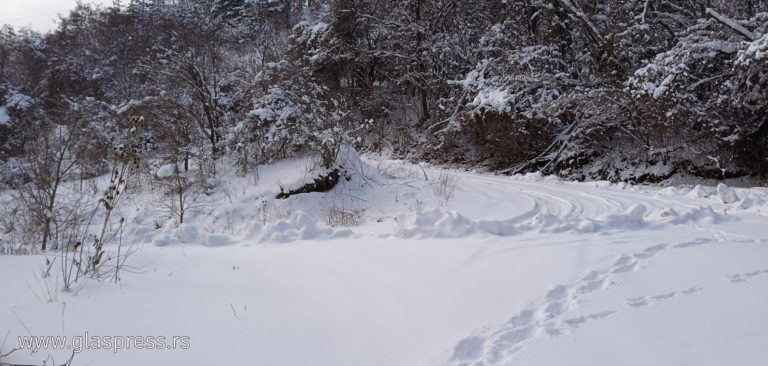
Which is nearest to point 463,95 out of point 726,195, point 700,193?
point 700,193

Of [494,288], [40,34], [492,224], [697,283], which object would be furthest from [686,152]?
[40,34]

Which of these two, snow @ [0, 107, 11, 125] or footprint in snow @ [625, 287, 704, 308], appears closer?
footprint in snow @ [625, 287, 704, 308]

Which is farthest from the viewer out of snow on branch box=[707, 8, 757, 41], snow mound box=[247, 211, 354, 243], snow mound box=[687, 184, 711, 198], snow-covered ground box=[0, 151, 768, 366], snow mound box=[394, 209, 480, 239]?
snow on branch box=[707, 8, 757, 41]

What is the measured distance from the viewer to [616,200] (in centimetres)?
721

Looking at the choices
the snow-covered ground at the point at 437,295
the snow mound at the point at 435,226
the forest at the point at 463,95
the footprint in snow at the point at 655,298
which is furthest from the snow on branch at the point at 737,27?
the footprint in snow at the point at 655,298

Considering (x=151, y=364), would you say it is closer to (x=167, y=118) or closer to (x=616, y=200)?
(x=616, y=200)

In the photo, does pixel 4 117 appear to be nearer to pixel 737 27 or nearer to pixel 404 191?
pixel 404 191

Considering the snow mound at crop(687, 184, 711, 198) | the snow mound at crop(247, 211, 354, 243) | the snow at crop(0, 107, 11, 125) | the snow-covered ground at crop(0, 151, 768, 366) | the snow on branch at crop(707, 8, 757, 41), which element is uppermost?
the snow on branch at crop(707, 8, 757, 41)

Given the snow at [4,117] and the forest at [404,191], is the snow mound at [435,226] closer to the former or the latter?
the forest at [404,191]

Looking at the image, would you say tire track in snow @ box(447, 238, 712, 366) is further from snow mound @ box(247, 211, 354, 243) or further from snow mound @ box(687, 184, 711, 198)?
snow mound @ box(687, 184, 711, 198)

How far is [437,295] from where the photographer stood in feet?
10.8

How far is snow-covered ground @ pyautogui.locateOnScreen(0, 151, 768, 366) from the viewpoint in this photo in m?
2.42

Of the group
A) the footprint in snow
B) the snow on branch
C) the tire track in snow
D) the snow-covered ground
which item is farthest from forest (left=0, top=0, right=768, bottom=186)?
the footprint in snow

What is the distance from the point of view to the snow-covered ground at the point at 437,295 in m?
2.42
